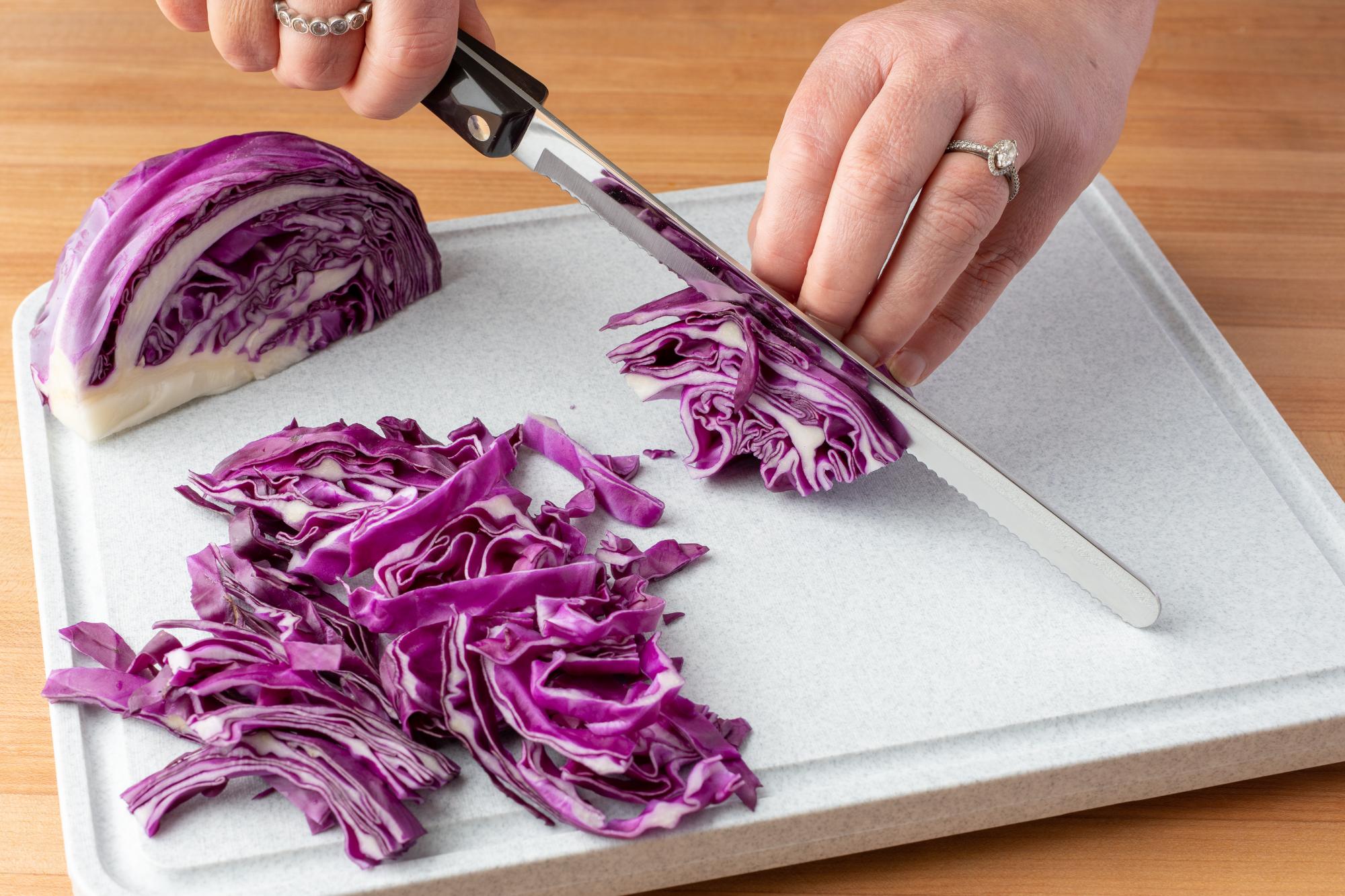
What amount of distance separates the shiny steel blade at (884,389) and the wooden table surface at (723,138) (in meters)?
0.32

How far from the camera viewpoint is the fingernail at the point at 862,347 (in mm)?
2025

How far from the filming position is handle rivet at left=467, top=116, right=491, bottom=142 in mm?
2027

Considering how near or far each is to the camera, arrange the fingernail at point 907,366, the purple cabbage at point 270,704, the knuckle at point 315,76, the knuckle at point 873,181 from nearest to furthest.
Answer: the purple cabbage at point 270,704 → the knuckle at point 873,181 → the knuckle at point 315,76 → the fingernail at point 907,366

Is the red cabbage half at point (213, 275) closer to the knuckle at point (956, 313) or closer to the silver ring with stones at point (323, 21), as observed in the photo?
the silver ring with stones at point (323, 21)

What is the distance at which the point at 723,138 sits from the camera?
304 cm

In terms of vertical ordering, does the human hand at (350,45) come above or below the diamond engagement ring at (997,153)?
below

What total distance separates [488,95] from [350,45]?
8.1 inches

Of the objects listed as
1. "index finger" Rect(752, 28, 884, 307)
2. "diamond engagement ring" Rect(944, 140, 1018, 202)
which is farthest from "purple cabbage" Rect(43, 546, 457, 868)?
"diamond engagement ring" Rect(944, 140, 1018, 202)

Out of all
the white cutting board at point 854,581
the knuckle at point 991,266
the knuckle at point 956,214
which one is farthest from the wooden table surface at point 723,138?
the knuckle at point 956,214

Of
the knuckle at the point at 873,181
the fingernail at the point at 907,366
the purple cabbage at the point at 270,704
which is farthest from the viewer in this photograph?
the fingernail at the point at 907,366

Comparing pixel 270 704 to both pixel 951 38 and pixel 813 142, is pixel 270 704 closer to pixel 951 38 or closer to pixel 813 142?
pixel 813 142

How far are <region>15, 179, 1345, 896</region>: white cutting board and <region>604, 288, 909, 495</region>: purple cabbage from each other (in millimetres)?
76

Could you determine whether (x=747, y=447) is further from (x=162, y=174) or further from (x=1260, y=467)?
(x=162, y=174)

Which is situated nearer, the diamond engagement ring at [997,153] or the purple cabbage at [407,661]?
the purple cabbage at [407,661]
